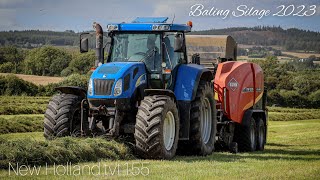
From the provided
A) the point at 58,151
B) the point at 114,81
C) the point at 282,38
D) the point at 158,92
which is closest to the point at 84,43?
the point at 114,81

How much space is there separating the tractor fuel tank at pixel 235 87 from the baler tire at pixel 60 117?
19.4 feet

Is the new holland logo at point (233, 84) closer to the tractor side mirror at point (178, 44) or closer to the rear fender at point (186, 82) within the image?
the rear fender at point (186, 82)

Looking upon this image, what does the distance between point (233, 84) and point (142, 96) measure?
5.54 meters

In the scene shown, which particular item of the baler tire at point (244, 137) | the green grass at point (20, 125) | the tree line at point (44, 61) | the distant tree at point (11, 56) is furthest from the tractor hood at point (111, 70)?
the distant tree at point (11, 56)

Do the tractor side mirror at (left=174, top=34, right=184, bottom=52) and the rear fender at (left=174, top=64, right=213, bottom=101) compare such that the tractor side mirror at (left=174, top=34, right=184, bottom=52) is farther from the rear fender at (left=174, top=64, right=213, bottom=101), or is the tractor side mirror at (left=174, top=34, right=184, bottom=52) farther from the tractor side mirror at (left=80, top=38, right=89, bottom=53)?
the tractor side mirror at (left=80, top=38, right=89, bottom=53)

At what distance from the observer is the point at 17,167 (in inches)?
462

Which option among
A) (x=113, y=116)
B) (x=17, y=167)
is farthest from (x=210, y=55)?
(x=17, y=167)

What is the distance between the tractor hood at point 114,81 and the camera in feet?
49.3

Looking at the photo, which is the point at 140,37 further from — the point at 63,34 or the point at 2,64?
the point at 63,34

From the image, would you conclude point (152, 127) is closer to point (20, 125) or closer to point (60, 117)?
point (60, 117)

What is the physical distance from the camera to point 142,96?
15.8 meters

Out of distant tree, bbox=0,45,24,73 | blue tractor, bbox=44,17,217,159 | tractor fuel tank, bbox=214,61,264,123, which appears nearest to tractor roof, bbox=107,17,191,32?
blue tractor, bbox=44,17,217,159

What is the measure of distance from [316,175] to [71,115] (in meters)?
5.41

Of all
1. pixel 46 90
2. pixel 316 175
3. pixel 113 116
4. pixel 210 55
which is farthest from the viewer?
pixel 46 90
